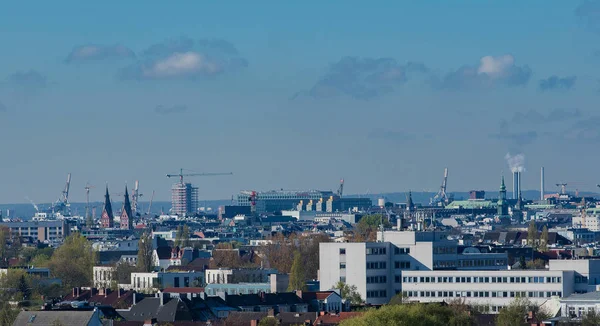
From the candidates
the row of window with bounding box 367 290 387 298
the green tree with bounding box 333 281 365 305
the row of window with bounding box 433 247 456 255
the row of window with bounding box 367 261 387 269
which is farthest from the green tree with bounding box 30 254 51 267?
the green tree with bounding box 333 281 365 305

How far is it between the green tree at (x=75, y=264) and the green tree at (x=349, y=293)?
1001 inches

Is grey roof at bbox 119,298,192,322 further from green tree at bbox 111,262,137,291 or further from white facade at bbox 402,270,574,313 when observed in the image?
green tree at bbox 111,262,137,291

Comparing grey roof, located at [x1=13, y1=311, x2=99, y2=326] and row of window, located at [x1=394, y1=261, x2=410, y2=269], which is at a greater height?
row of window, located at [x1=394, y1=261, x2=410, y2=269]

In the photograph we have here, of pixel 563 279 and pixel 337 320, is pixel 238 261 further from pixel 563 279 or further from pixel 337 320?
pixel 337 320

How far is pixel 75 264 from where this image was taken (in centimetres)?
12619

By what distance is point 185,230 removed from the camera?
197m

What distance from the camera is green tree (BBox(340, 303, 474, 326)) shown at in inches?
2297

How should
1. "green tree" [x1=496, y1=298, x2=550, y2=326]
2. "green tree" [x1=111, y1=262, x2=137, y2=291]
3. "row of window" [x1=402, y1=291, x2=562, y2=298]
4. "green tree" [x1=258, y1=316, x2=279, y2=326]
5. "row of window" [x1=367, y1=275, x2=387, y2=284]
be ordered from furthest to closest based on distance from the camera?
1. "green tree" [x1=111, y1=262, x2=137, y2=291]
2. "row of window" [x1=367, y1=275, x2=387, y2=284]
3. "row of window" [x1=402, y1=291, x2=562, y2=298]
4. "green tree" [x1=258, y1=316, x2=279, y2=326]
5. "green tree" [x1=496, y1=298, x2=550, y2=326]

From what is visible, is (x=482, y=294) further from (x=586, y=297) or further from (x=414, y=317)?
(x=414, y=317)

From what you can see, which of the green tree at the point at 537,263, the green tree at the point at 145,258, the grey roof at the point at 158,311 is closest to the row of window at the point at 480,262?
the green tree at the point at 537,263

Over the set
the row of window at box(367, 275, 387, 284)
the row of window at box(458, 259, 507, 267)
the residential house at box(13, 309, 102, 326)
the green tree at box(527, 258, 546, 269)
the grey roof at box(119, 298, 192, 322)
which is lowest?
the grey roof at box(119, 298, 192, 322)

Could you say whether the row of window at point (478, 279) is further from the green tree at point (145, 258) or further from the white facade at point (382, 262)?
the green tree at point (145, 258)

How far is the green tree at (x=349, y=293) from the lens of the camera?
295 feet

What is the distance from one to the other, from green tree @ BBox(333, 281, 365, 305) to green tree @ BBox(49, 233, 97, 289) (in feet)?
83.4
